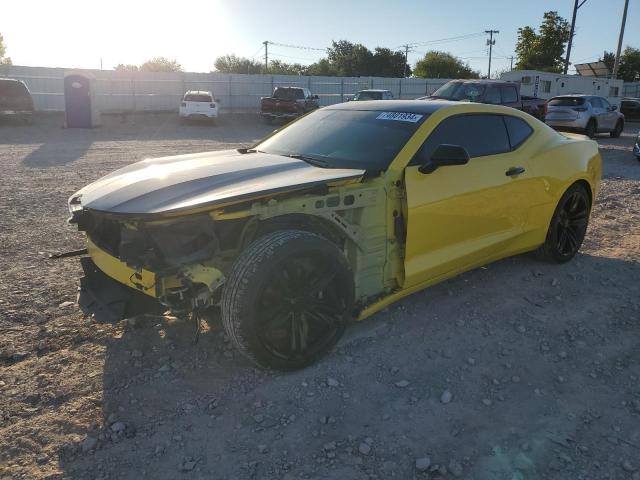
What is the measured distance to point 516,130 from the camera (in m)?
4.64

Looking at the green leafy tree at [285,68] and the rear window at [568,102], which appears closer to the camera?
the rear window at [568,102]

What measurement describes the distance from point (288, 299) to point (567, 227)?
3.32 m

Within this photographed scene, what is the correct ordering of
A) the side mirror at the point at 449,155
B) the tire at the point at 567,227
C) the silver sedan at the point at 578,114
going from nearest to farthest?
the side mirror at the point at 449,155 → the tire at the point at 567,227 → the silver sedan at the point at 578,114

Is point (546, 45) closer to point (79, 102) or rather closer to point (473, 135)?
point (79, 102)

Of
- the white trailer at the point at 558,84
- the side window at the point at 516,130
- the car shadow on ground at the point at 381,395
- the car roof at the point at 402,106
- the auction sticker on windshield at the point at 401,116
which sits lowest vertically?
the car shadow on ground at the point at 381,395

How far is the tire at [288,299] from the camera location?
290cm

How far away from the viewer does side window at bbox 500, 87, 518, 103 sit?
1572 cm

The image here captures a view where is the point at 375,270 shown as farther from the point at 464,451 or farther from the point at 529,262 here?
the point at 529,262

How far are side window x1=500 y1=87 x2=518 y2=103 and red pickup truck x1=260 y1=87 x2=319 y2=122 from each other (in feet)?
30.2

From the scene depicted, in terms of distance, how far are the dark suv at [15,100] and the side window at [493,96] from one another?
15.6 metres

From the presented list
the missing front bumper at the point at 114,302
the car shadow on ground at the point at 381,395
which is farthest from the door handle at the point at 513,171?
the missing front bumper at the point at 114,302

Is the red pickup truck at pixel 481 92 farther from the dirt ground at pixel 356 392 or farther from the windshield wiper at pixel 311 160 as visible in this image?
the windshield wiper at pixel 311 160

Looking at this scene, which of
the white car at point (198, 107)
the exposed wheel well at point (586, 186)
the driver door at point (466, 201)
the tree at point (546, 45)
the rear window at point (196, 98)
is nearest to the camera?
the driver door at point (466, 201)

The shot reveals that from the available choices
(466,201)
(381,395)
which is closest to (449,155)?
(466,201)
